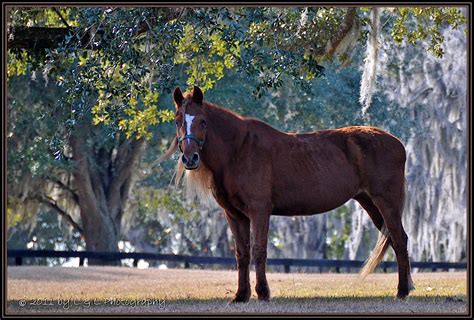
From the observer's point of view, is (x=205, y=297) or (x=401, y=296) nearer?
(x=401, y=296)

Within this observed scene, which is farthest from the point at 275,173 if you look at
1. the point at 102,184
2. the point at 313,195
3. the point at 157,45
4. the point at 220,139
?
the point at 102,184

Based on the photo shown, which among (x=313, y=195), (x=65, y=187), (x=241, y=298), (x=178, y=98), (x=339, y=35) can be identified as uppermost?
(x=339, y=35)

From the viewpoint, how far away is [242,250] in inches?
459

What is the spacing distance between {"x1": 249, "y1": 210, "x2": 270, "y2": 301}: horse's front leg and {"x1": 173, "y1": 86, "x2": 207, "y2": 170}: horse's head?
107 centimetres

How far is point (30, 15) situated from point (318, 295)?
644 cm

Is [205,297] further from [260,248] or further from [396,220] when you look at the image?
[396,220]

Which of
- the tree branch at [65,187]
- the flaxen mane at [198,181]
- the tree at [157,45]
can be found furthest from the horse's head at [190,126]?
the tree branch at [65,187]

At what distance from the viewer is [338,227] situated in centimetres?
4166

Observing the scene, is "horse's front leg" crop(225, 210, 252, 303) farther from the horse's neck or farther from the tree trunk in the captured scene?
the tree trunk

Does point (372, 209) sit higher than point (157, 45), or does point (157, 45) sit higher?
point (157, 45)

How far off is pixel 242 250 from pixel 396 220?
81.9 inches

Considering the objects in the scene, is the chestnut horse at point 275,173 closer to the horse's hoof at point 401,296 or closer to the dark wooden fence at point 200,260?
the horse's hoof at point 401,296

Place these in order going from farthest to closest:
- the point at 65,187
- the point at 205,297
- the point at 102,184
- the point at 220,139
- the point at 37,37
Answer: the point at 65,187 → the point at 102,184 → the point at 37,37 → the point at 205,297 → the point at 220,139

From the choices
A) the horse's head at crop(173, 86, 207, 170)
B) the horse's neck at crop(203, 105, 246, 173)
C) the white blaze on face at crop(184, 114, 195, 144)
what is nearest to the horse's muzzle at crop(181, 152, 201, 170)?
the horse's head at crop(173, 86, 207, 170)
